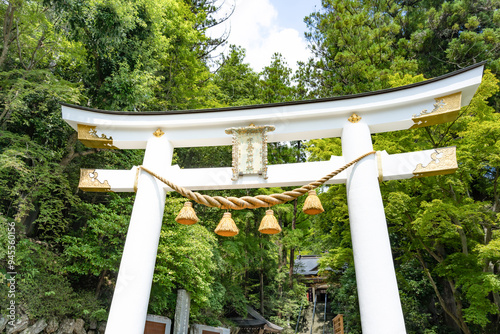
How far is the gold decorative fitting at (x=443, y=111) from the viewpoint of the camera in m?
3.97

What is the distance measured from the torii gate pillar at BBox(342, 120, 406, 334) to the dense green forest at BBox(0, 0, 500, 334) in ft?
12.7

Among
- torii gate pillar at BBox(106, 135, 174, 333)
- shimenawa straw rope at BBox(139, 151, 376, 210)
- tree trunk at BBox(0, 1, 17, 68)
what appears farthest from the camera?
tree trunk at BBox(0, 1, 17, 68)

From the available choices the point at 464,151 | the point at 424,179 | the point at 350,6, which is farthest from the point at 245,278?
the point at 350,6

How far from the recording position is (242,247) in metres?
11.7

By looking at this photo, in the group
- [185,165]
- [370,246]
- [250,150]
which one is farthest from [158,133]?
[185,165]

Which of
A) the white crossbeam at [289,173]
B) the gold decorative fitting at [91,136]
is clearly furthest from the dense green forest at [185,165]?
the white crossbeam at [289,173]

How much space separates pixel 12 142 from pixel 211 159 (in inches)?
280

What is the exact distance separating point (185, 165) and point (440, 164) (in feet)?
33.2

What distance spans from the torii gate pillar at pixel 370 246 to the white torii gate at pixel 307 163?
0.01 meters

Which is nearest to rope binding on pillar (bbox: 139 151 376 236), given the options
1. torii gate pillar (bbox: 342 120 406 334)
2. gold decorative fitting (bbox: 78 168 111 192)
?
torii gate pillar (bbox: 342 120 406 334)

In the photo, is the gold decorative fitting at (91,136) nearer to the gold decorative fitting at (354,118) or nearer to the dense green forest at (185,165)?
the dense green forest at (185,165)

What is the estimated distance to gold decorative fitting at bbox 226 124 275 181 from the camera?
4340mm

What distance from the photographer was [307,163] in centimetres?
421

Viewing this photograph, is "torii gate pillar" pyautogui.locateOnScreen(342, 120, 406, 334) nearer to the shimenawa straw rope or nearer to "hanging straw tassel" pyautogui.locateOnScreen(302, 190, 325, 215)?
the shimenawa straw rope
